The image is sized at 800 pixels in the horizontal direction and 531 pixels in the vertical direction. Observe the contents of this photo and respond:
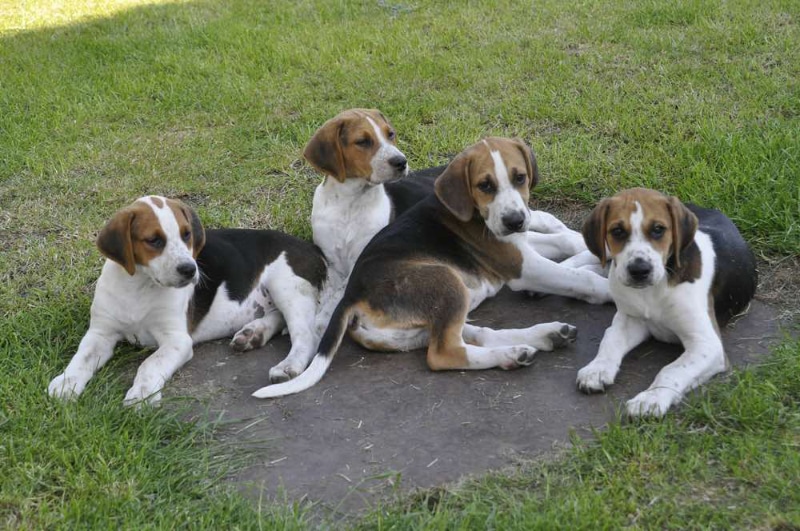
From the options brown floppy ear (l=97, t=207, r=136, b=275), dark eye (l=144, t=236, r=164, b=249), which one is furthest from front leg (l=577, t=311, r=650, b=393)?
Result: brown floppy ear (l=97, t=207, r=136, b=275)

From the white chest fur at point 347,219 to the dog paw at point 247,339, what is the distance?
3.56 ft

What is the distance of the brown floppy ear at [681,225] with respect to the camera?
574 cm

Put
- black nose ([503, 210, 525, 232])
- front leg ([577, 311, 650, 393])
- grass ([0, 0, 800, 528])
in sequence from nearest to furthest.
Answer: grass ([0, 0, 800, 528]) < front leg ([577, 311, 650, 393]) < black nose ([503, 210, 525, 232])

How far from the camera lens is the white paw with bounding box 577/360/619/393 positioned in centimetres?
575

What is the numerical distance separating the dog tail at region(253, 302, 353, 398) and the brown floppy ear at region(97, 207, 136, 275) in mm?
1261

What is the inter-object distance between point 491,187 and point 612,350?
1.55 metres

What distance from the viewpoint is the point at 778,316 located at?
6453 millimetres

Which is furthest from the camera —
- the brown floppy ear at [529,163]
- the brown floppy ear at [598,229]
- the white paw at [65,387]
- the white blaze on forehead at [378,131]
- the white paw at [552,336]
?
the white blaze on forehead at [378,131]

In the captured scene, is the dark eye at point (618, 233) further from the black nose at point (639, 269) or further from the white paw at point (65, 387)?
the white paw at point (65, 387)

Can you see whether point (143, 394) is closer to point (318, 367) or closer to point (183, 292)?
point (183, 292)

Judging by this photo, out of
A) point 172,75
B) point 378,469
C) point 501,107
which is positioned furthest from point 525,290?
point 172,75

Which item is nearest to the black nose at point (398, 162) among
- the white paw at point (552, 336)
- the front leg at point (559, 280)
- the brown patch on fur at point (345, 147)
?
the brown patch on fur at point (345, 147)

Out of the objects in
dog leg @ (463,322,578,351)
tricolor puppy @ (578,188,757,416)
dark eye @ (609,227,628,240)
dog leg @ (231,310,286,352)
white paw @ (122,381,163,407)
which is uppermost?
dark eye @ (609,227,628,240)

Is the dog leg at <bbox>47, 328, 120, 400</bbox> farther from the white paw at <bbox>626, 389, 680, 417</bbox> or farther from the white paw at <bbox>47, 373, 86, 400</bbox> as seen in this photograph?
the white paw at <bbox>626, 389, 680, 417</bbox>
